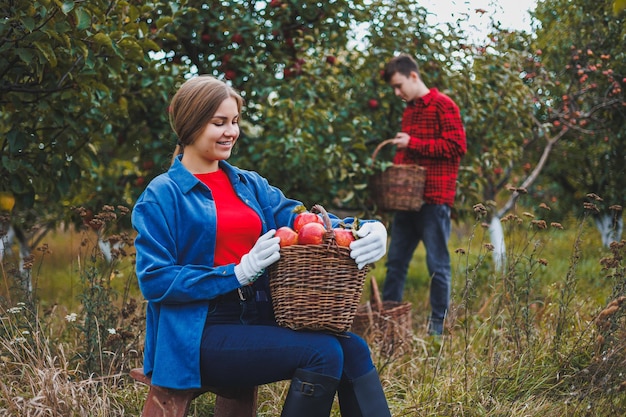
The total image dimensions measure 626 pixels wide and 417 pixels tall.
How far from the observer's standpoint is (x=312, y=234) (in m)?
2.24

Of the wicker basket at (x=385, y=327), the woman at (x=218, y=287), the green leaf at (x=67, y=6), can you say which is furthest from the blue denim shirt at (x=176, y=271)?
the wicker basket at (x=385, y=327)

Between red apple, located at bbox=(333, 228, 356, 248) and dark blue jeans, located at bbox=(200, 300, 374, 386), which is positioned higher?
red apple, located at bbox=(333, 228, 356, 248)

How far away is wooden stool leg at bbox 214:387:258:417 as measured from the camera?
261 centimetres

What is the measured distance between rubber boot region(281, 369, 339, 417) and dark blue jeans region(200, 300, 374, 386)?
0.07 feet

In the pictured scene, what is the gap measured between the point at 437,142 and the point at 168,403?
2.83 meters

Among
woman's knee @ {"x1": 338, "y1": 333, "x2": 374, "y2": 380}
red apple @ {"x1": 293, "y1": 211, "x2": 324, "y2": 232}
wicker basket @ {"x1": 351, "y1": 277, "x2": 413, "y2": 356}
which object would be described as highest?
red apple @ {"x1": 293, "y1": 211, "x2": 324, "y2": 232}

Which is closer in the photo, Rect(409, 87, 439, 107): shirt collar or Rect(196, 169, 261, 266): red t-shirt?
Rect(196, 169, 261, 266): red t-shirt

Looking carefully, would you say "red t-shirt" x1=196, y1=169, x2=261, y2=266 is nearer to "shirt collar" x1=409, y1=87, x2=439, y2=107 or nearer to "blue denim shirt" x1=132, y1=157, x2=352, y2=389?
"blue denim shirt" x1=132, y1=157, x2=352, y2=389

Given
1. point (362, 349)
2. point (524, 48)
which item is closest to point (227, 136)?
point (362, 349)

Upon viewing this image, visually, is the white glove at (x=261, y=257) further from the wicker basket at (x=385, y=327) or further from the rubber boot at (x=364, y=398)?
the wicker basket at (x=385, y=327)

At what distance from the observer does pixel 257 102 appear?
17.0 ft

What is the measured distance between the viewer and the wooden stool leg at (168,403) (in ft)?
7.56

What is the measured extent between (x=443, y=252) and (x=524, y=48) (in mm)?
2855

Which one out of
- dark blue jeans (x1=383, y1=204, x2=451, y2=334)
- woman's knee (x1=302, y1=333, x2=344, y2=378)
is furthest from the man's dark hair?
woman's knee (x1=302, y1=333, x2=344, y2=378)
